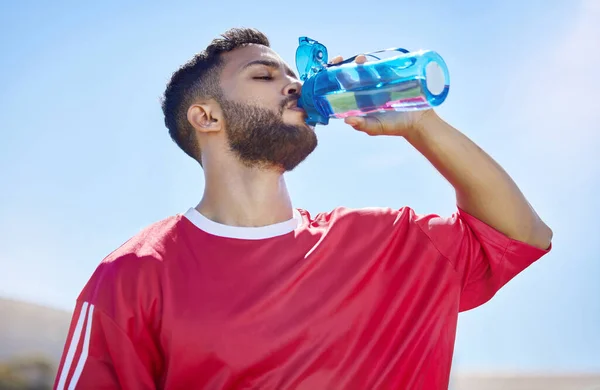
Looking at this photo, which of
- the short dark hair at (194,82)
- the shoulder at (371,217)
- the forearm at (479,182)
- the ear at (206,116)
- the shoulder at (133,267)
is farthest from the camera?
the short dark hair at (194,82)

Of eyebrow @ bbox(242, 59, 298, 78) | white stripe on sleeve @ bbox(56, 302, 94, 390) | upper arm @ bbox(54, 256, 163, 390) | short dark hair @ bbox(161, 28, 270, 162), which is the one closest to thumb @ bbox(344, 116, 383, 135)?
eyebrow @ bbox(242, 59, 298, 78)

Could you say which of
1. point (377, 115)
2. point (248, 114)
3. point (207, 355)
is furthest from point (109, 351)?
point (377, 115)

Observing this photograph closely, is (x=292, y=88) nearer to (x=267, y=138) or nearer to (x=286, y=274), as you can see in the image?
(x=267, y=138)

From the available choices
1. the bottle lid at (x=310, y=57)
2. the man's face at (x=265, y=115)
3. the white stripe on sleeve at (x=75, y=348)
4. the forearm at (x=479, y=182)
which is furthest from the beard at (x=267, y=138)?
the white stripe on sleeve at (x=75, y=348)

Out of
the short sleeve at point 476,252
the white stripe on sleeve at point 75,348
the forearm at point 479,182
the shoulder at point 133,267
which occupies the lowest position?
the white stripe on sleeve at point 75,348

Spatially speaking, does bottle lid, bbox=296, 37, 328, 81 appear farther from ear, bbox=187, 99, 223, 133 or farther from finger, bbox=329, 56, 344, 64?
→ ear, bbox=187, 99, 223, 133

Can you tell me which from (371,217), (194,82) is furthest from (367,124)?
(194,82)

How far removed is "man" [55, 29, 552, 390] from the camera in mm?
1961

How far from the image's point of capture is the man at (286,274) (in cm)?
196

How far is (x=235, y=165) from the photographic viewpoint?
2.44 metres

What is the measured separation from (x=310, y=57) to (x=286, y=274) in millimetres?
819

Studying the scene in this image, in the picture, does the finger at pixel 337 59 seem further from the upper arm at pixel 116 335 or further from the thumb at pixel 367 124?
the upper arm at pixel 116 335

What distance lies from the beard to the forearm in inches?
15.2

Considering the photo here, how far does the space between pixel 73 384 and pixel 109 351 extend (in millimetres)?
133
